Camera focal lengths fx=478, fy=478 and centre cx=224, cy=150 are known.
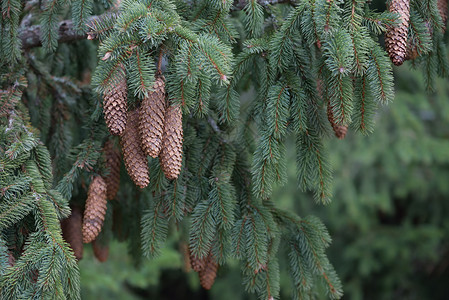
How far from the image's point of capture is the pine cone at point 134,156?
1469 millimetres

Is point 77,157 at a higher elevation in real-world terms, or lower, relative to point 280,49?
lower

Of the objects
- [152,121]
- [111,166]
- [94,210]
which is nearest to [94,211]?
[94,210]

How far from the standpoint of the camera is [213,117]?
194cm

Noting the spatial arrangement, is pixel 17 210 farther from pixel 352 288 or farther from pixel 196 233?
pixel 352 288

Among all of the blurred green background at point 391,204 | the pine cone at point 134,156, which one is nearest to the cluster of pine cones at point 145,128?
the pine cone at point 134,156

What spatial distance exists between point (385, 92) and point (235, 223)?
705 mm

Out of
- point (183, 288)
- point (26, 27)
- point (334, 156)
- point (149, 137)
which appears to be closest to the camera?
point (149, 137)

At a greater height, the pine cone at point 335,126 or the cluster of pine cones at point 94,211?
the pine cone at point 335,126

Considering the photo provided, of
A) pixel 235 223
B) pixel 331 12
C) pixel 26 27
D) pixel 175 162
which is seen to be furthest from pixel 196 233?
pixel 26 27

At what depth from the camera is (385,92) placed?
1505mm

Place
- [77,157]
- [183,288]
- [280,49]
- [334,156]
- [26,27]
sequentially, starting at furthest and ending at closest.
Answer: [183,288]
[334,156]
[26,27]
[77,157]
[280,49]

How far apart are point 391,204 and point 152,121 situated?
458 centimetres

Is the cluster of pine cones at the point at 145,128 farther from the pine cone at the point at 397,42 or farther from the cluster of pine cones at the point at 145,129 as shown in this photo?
the pine cone at the point at 397,42

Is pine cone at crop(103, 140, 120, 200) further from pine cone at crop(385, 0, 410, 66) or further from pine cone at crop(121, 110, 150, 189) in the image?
pine cone at crop(385, 0, 410, 66)
